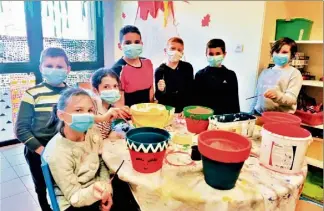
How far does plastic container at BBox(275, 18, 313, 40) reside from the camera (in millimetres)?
2148

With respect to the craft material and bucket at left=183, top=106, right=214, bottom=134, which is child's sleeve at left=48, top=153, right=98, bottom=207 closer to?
the craft material

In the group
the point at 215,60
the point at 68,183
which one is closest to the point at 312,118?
the point at 215,60

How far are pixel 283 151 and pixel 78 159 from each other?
81 cm

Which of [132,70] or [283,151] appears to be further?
[132,70]

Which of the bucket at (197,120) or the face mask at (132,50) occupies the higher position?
the face mask at (132,50)

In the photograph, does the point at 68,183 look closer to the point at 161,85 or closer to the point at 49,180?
the point at 49,180

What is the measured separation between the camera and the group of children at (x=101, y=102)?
3.08 ft

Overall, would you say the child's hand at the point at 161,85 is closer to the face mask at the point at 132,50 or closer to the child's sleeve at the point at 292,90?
the face mask at the point at 132,50

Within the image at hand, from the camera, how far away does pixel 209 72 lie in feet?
6.04

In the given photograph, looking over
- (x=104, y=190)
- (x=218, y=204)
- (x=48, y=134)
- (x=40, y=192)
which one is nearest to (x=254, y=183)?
(x=218, y=204)

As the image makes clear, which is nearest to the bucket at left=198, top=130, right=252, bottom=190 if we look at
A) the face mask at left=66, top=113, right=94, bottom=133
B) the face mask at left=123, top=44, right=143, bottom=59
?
the face mask at left=66, top=113, right=94, bottom=133

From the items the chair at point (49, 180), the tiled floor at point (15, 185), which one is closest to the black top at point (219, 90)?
the chair at point (49, 180)

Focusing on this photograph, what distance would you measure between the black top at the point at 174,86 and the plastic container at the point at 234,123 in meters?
0.66

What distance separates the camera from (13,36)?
281 centimetres
